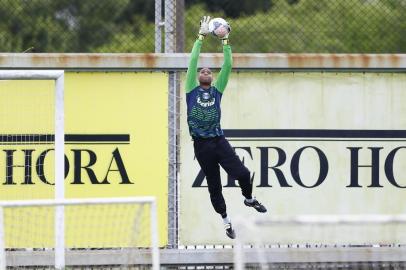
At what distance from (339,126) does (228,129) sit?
1.12 meters

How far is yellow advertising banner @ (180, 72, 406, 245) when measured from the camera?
44.1ft

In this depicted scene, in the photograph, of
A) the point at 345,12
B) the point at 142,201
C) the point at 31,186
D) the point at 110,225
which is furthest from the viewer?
the point at 345,12

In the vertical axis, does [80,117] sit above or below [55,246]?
above

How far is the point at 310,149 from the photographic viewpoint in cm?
1349

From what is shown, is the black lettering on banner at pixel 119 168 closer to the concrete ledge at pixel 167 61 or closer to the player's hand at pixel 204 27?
the concrete ledge at pixel 167 61

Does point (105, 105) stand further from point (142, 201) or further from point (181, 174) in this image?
point (142, 201)

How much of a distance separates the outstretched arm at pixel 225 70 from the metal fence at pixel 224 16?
107cm

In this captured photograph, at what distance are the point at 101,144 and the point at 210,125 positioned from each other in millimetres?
1300

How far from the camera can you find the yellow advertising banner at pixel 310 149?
529 inches

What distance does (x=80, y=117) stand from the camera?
13328 mm

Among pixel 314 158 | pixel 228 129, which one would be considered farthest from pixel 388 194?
pixel 228 129

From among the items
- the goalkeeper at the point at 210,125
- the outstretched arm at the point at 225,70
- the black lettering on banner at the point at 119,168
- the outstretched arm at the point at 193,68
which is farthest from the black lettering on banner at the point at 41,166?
the outstretched arm at the point at 225,70

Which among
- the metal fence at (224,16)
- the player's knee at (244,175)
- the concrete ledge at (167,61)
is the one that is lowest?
the player's knee at (244,175)

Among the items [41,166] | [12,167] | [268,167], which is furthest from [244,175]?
[12,167]
